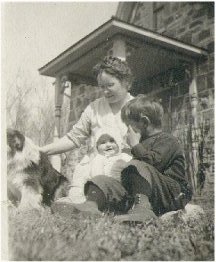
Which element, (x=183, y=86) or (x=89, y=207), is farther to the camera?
(x=183, y=86)

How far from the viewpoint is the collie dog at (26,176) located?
2.96m

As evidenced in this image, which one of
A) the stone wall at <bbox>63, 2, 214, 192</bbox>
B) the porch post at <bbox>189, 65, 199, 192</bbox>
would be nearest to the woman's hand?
the stone wall at <bbox>63, 2, 214, 192</bbox>

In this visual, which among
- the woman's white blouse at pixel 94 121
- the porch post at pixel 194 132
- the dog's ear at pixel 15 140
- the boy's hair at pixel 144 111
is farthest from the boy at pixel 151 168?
the dog's ear at pixel 15 140

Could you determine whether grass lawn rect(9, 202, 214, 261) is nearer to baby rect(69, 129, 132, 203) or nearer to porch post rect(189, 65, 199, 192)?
baby rect(69, 129, 132, 203)

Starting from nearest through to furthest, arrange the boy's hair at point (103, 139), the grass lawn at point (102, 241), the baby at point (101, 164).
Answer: the grass lawn at point (102, 241), the baby at point (101, 164), the boy's hair at point (103, 139)

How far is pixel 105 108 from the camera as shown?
3131 mm

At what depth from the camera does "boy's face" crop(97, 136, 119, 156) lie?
9.52ft

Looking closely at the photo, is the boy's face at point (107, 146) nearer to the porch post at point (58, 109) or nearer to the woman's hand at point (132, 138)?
the woman's hand at point (132, 138)

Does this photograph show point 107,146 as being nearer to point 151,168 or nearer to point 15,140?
point 151,168

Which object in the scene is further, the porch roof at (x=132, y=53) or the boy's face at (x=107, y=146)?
the porch roof at (x=132, y=53)

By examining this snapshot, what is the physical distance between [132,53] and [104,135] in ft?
2.69

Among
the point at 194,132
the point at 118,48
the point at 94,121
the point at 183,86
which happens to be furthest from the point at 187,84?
the point at 94,121

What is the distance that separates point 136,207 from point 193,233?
42 cm

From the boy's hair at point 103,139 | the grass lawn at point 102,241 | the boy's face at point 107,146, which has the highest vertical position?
the boy's hair at point 103,139
